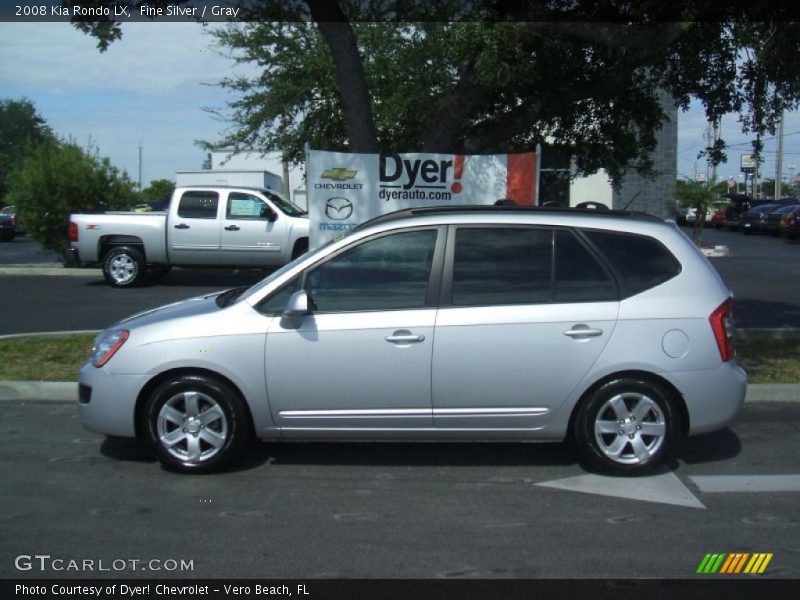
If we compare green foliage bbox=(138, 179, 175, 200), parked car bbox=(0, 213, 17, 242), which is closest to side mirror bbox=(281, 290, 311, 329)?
parked car bbox=(0, 213, 17, 242)

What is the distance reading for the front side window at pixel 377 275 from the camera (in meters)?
5.89

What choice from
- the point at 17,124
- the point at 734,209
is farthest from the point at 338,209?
the point at 17,124

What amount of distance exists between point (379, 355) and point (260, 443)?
5.01 feet

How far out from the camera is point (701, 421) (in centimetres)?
588

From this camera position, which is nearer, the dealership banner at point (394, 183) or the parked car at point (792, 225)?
the dealership banner at point (394, 183)

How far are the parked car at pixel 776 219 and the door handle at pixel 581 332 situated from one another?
31.8 meters

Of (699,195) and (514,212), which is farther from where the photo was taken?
(699,195)

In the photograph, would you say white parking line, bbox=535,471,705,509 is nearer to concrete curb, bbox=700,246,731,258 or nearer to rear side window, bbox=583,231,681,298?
rear side window, bbox=583,231,681,298

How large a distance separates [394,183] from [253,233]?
682cm

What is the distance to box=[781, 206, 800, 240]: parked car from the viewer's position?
Answer: 106 ft

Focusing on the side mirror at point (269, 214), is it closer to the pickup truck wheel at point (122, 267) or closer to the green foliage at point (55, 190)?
the pickup truck wheel at point (122, 267)

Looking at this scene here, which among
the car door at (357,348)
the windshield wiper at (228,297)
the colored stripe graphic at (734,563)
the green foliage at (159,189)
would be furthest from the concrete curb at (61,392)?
the green foliage at (159,189)

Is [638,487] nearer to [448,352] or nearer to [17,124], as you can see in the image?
[448,352]

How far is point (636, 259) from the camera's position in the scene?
5977 mm
